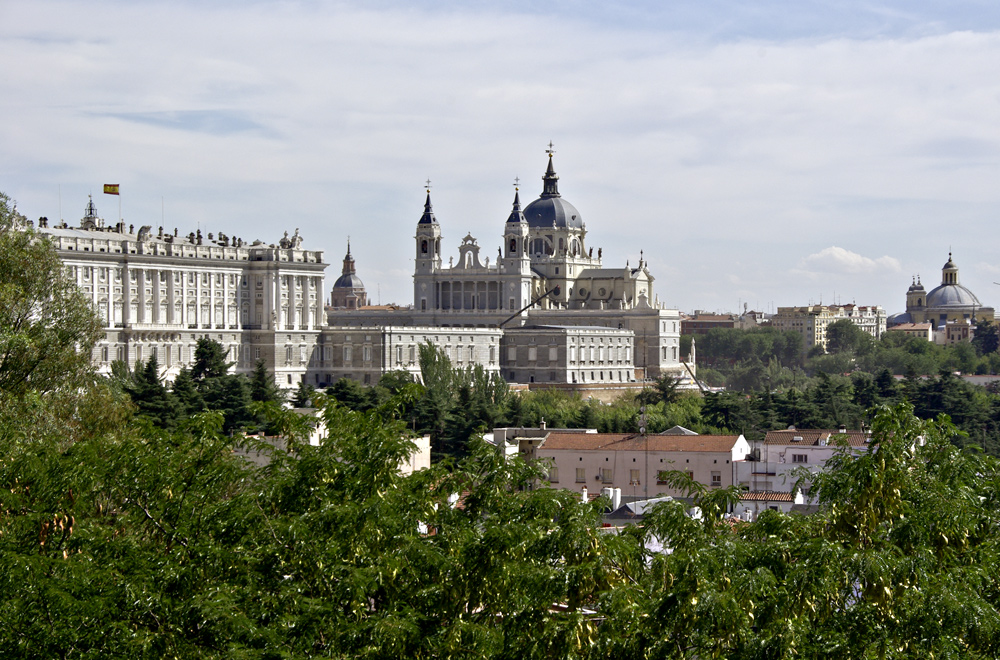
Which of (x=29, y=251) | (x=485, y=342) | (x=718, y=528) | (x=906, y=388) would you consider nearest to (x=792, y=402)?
(x=906, y=388)

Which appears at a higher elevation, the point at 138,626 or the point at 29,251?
the point at 29,251

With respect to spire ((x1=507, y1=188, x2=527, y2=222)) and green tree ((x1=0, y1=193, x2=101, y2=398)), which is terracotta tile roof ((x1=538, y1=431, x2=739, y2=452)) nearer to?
green tree ((x1=0, y1=193, x2=101, y2=398))

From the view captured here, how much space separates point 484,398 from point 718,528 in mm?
70061

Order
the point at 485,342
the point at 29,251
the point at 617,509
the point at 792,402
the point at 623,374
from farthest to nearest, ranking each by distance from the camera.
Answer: the point at 623,374 → the point at 485,342 → the point at 792,402 → the point at 617,509 → the point at 29,251

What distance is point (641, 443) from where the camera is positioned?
62.5 metres

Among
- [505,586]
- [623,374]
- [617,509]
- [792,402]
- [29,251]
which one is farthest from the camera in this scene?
[623,374]

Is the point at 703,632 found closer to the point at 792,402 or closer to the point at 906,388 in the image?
the point at 792,402

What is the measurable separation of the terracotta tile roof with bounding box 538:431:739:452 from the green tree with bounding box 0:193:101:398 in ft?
87.9

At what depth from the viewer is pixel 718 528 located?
22.0 meters

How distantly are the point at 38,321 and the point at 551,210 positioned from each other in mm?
117687

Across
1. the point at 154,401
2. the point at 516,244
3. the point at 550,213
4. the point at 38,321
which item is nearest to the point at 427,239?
the point at 516,244

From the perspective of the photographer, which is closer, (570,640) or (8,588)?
(570,640)

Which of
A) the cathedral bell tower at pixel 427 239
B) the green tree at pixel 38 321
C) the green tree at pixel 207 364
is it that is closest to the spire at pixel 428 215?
the cathedral bell tower at pixel 427 239

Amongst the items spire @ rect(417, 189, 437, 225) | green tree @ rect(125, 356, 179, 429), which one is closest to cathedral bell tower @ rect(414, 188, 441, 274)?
spire @ rect(417, 189, 437, 225)
